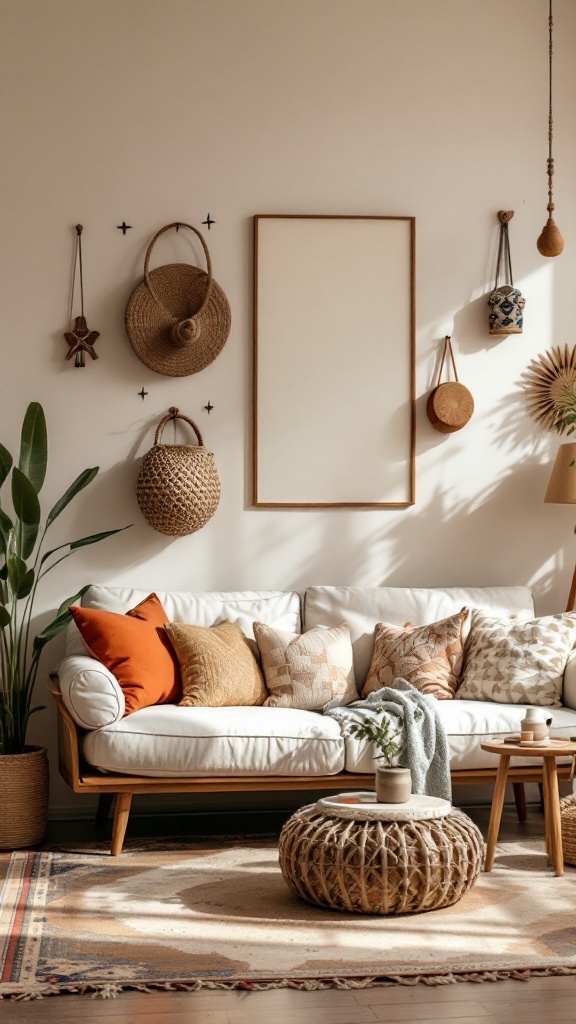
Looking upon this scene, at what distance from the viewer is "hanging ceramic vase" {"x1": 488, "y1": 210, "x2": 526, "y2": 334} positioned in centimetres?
485

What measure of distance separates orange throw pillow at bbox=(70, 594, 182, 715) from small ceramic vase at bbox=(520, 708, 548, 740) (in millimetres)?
1298

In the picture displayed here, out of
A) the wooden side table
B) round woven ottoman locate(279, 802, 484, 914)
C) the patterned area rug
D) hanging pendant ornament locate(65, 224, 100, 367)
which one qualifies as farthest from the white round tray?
hanging pendant ornament locate(65, 224, 100, 367)

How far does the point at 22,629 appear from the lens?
4.56 m

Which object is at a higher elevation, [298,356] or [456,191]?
[456,191]

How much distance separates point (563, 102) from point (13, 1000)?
4268 mm

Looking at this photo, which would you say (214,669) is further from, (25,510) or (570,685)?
(570,685)

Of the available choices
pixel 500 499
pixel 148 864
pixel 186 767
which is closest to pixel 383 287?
pixel 500 499

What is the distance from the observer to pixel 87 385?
470cm

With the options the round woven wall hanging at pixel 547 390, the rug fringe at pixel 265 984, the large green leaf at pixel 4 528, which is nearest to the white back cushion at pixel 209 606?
the large green leaf at pixel 4 528

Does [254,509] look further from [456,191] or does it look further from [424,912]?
[424,912]

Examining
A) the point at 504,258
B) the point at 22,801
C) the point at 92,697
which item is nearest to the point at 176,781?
the point at 92,697

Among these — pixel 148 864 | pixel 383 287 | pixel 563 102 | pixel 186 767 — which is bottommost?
pixel 148 864

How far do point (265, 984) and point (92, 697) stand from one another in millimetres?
1426

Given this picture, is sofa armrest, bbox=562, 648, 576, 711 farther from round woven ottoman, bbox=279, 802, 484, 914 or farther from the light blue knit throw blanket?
round woven ottoman, bbox=279, 802, 484, 914
